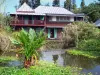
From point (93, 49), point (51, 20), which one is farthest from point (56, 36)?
point (93, 49)

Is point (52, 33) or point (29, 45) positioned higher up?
point (29, 45)

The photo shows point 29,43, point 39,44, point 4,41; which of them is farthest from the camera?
point 4,41

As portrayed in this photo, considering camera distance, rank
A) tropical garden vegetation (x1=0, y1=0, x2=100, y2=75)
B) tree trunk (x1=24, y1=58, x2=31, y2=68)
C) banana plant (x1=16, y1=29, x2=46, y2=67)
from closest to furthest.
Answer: tropical garden vegetation (x1=0, y1=0, x2=100, y2=75) → tree trunk (x1=24, y1=58, x2=31, y2=68) → banana plant (x1=16, y1=29, x2=46, y2=67)

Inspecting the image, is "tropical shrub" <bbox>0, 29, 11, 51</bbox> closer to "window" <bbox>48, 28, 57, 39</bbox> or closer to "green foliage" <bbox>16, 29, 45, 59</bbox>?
"green foliage" <bbox>16, 29, 45, 59</bbox>

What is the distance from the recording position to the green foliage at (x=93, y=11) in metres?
62.9

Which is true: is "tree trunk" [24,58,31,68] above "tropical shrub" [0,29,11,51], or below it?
below

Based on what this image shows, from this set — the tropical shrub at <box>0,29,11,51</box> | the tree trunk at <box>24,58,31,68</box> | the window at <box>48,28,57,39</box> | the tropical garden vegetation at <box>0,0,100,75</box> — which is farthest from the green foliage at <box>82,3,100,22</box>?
the tree trunk at <box>24,58,31,68</box>

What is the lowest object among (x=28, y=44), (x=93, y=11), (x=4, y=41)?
(x=93, y=11)

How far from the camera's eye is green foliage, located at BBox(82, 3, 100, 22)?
6288cm

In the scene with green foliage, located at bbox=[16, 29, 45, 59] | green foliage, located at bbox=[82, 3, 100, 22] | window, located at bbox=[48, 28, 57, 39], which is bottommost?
window, located at bbox=[48, 28, 57, 39]

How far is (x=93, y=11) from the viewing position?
6359 cm

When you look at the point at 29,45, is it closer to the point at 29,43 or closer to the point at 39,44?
the point at 29,43

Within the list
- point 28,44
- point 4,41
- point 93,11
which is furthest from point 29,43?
point 93,11

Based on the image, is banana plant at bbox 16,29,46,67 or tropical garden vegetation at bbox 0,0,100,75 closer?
tropical garden vegetation at bbox 0,0,100,75
